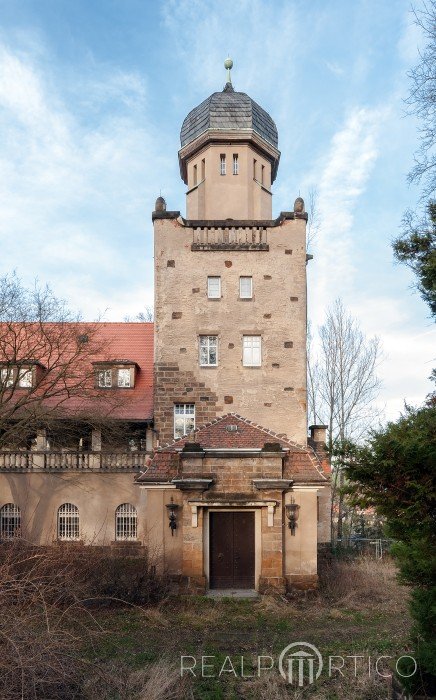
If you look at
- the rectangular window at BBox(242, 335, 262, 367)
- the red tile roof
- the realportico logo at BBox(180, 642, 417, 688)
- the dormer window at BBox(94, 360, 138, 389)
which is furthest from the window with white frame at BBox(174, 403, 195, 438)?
the realportico logo at BBox(180, 642, 417, 688)

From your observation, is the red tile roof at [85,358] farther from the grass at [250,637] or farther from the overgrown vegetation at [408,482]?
the overgrown vegetation at [408,482]

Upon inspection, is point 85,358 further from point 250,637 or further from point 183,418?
point 250,637

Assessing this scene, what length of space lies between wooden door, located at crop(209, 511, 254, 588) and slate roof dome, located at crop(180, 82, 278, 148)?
54.8 ft

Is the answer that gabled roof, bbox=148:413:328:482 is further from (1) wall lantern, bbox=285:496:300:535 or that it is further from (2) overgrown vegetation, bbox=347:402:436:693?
(2) overgrown vegetation, bbox=347:402:436:693

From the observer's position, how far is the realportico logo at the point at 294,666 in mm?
11153

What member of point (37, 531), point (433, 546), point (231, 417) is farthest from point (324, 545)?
point (433, 546)

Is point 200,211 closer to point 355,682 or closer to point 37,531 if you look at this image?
point 37,531

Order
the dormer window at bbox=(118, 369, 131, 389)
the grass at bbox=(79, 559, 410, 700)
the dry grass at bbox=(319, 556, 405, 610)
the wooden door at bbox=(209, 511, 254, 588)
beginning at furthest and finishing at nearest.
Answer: the dormer window at bbox=(118, 369, 131, 389) → the wooden door at bbox=(209, 511, 254, 588) → the dry grass at bbox=(319, 556, 405, 610) → the grass at bbox=(79, 559, 410, 700)

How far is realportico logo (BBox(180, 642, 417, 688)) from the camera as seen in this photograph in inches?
439

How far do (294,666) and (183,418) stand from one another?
1519 cm

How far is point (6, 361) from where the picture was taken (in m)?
22.9

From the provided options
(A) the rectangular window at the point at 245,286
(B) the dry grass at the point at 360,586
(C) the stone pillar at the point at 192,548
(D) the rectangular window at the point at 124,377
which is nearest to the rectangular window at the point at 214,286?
(A) the rectangular window at the point at 245,286

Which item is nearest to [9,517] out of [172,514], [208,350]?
[172,514]

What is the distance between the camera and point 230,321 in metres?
26.9
